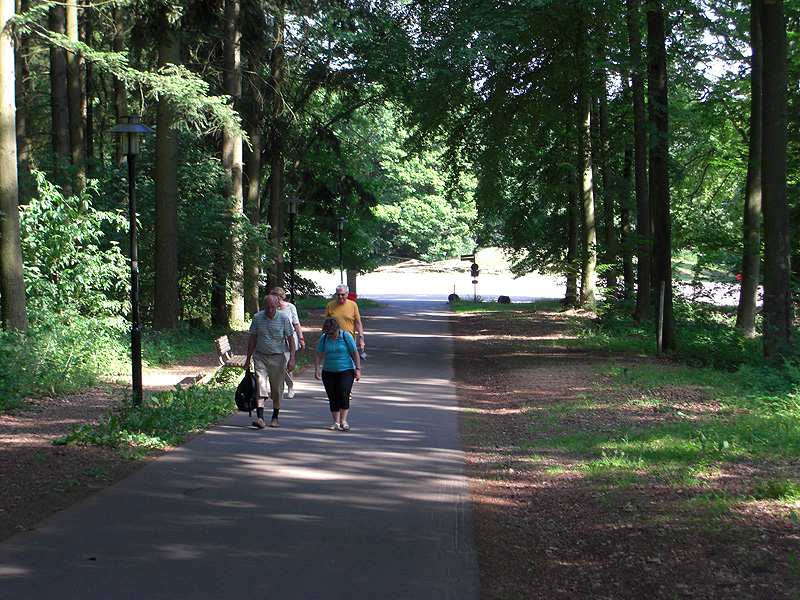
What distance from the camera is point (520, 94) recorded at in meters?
20.2

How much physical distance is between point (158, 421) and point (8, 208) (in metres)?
5.92

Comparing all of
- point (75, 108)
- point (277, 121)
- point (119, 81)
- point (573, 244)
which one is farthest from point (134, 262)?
point (573, 244)

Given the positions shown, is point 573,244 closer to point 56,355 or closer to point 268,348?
point 56,355

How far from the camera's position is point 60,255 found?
15.9 m

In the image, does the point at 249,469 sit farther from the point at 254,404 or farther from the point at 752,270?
the point at 752,270

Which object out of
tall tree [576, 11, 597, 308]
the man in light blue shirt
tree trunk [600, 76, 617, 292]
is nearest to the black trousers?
the man in light blue shirt

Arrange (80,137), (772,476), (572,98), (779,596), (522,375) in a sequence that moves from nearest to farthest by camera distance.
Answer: (779,596), (772,476), (522,375), (572,98), (80,137)

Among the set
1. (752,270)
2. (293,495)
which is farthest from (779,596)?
(752,270)

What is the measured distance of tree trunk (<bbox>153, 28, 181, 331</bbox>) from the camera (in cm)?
1902

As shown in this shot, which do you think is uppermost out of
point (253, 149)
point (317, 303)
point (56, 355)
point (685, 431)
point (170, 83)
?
point (253, 149)

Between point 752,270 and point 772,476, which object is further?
point 752,270

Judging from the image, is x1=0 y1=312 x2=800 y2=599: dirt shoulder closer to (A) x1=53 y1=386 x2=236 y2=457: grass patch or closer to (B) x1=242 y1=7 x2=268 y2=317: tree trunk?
(A) x1=53 y1=386 x2=236 y2=457: grass patch

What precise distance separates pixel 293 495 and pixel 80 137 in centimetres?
2049

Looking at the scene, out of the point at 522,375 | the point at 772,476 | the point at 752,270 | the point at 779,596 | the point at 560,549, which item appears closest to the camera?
the point at 779,596
